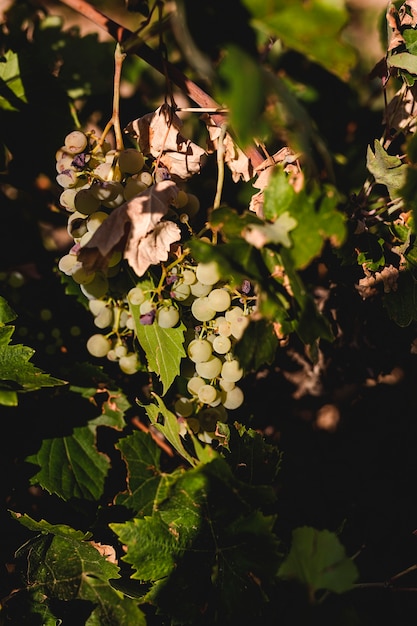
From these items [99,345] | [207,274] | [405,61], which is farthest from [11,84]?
[405,61]

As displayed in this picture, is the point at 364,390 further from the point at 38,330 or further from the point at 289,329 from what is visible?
the point at 38,330

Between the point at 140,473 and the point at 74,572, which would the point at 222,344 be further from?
the point at 74,572

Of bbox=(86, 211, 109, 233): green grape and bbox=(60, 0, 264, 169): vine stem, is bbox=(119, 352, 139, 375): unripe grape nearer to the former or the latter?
bbox=(86, 211, 109, 233): green grape

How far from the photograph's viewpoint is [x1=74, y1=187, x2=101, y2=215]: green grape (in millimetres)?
940

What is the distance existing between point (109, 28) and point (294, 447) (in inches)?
42.0

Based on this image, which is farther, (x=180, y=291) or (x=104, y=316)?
(x=104, y=316)

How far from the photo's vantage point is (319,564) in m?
0.74

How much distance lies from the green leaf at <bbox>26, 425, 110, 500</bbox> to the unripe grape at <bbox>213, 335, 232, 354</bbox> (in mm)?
421

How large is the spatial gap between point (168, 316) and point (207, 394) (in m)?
0.17

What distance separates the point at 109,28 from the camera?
88 cm

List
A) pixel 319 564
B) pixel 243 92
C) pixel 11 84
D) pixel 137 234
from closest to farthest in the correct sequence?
pixel 243 92 → pixel 319 564 → pixel 137 234 → pixel 11 84

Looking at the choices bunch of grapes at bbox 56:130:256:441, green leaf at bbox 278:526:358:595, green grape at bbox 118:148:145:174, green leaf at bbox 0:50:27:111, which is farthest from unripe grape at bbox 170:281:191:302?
green leaf at bbox 0:50:27:111

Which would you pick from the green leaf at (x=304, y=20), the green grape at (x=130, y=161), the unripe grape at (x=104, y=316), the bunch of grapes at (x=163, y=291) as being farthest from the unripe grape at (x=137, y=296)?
the green leaf at (x=304, y=20)

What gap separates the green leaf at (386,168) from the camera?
0.96m
